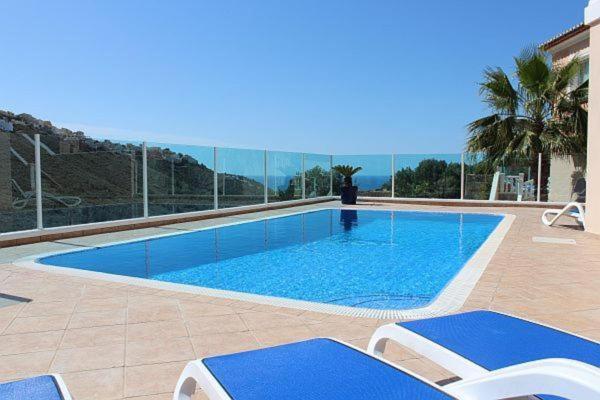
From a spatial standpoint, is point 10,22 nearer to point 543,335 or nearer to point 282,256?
point 282,256

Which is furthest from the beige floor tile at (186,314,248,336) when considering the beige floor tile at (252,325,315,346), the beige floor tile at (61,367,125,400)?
the beige floor tile at (61,367,125,400)

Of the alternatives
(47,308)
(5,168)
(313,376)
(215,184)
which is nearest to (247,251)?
(47,308)

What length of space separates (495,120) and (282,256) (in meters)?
11.3

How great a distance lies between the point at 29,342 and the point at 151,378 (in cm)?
120

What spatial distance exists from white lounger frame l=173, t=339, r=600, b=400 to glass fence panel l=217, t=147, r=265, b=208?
10.6 meters

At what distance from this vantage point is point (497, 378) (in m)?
1.65

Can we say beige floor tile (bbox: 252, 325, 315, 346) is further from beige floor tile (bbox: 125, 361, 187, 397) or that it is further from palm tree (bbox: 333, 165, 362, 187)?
palm tree (bbox: 333, 165, 362, 187)

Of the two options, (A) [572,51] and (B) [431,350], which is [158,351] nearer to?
(B) [431,350]

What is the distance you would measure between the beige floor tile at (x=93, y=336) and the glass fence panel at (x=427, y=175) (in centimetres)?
1470

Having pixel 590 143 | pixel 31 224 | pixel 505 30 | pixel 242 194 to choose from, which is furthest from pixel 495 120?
pixel 31 224

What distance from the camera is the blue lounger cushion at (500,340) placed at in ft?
6.52

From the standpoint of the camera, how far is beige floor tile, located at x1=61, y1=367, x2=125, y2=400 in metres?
2.48

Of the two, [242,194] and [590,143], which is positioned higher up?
[590,143]

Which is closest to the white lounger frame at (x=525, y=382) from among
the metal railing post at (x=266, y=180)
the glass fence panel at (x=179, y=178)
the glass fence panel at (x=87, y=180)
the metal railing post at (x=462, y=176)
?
the glass fence panel at (x=87, y=180)
